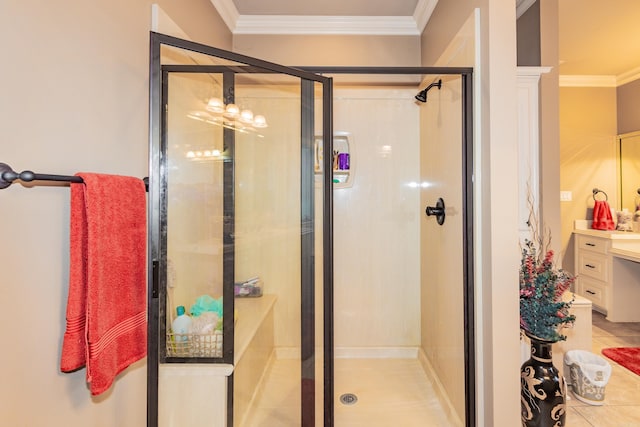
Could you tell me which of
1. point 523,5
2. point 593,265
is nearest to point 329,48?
point 523,5

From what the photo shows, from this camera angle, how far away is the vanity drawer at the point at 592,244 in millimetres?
3473

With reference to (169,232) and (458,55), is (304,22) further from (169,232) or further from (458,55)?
(169,232)

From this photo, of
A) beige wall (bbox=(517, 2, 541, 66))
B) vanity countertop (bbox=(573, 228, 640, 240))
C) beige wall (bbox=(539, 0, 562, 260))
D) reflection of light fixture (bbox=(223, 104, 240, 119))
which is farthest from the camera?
vanity countertop (bbox=(573, 228, 640, 240))

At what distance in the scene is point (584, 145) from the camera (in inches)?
157

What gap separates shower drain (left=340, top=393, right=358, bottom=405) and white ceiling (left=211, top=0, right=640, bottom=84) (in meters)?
2.79

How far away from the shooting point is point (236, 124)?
150cm

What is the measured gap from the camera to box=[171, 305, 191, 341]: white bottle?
133 cm

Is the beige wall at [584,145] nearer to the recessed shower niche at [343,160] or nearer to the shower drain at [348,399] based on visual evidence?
→ the recessed shower niche at [343,160]

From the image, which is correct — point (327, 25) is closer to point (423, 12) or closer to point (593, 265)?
point (423, 12)

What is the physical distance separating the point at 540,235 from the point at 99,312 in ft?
7.42

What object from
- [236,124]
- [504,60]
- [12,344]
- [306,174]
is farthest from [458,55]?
[12,344]

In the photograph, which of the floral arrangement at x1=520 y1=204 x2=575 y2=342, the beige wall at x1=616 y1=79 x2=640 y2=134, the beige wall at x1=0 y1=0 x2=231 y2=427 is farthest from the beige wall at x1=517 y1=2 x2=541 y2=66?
the beige wall at x1=0 y1=0 x2=231 y2=427

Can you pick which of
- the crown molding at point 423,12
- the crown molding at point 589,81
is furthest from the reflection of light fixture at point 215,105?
the crown molding at point 589,81

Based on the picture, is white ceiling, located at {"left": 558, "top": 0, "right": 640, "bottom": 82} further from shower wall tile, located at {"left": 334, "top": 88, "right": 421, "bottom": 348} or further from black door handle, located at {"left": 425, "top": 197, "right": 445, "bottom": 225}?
black door handle, located at {"left": 425, "top": 197, "right": 445, "bottom": 225}
